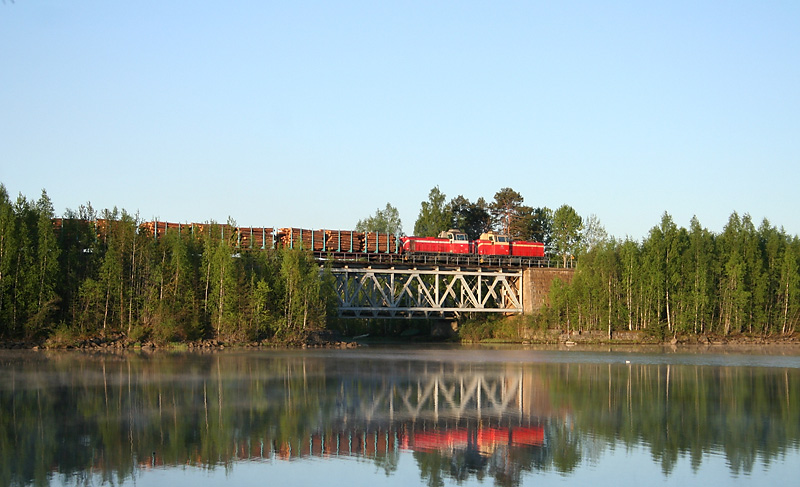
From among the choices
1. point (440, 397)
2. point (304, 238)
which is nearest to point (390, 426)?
point (440, 397)

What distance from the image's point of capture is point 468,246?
85750 mm

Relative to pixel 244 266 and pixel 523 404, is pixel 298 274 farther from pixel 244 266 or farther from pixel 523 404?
pixel 523 404

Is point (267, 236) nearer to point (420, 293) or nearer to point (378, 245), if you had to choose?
point (378, 245)

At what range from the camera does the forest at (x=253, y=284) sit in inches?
2408

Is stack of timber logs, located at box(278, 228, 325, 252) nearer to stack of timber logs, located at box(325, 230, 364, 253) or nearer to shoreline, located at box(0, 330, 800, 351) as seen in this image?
stack of timber logs, located at box(325, 230, 364, 253)

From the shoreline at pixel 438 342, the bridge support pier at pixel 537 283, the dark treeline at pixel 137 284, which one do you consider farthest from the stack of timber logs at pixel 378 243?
the bridge support pier at pixel 537 283

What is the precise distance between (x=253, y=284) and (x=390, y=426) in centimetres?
4186

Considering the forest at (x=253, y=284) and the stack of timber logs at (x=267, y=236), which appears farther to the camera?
the stack of timber logs at (x=267, y=236)

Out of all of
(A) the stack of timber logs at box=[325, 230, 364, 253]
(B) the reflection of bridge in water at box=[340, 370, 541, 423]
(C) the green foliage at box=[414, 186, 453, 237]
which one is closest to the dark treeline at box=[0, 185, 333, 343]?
(A) the stack of timber logs at box=[325, 230, 364, 253]

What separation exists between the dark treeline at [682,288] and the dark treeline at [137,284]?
2675cm

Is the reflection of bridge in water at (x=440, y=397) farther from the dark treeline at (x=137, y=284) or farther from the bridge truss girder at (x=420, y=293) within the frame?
the bridge truss girder at (x=420, y=293)

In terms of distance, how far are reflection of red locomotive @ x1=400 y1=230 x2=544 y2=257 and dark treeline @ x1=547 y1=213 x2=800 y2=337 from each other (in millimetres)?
7693

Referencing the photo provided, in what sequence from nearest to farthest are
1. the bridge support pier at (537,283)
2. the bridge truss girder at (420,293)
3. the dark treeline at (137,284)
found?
the dark treeline at (137,284)
the bridge truss girder at (420,293)
the bridge support pier at (537,283)

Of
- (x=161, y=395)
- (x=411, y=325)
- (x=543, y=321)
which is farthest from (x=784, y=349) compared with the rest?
(x=161, y=395)
